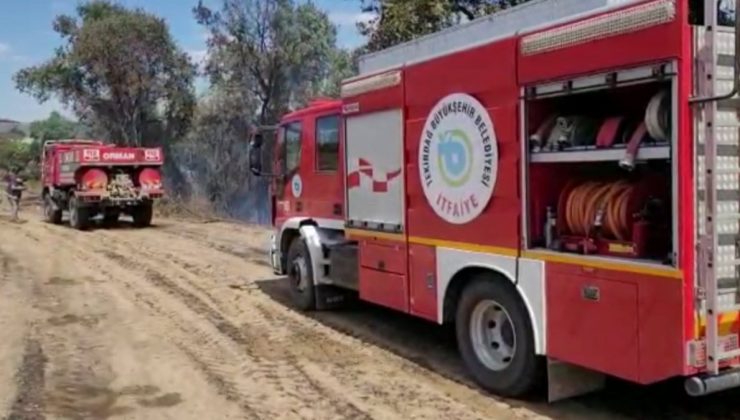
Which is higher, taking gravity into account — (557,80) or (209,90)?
(209,90)

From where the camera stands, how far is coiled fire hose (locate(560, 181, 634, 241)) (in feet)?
15.2

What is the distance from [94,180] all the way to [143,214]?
1.71m

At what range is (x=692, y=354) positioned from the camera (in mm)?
4152

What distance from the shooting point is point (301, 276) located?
9.09 meters

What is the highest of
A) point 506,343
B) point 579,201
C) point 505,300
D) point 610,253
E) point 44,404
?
point 579,201

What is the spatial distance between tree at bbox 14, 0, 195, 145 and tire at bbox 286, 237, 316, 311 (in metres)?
22.9

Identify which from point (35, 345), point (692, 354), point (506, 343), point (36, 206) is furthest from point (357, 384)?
point (36, 206)

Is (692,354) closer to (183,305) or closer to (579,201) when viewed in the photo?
(579,201)

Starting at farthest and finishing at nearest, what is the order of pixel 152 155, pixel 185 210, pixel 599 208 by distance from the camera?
pixel 185 210
pixel 152 155
pixel 599 208

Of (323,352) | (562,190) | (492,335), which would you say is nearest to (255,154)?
(323,352)

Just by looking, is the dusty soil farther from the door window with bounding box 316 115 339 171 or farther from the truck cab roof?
the truck cab roof

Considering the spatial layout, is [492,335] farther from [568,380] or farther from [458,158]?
[458,158]

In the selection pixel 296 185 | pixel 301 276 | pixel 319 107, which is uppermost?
pixel 319 107

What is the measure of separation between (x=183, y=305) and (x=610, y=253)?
635 cm
